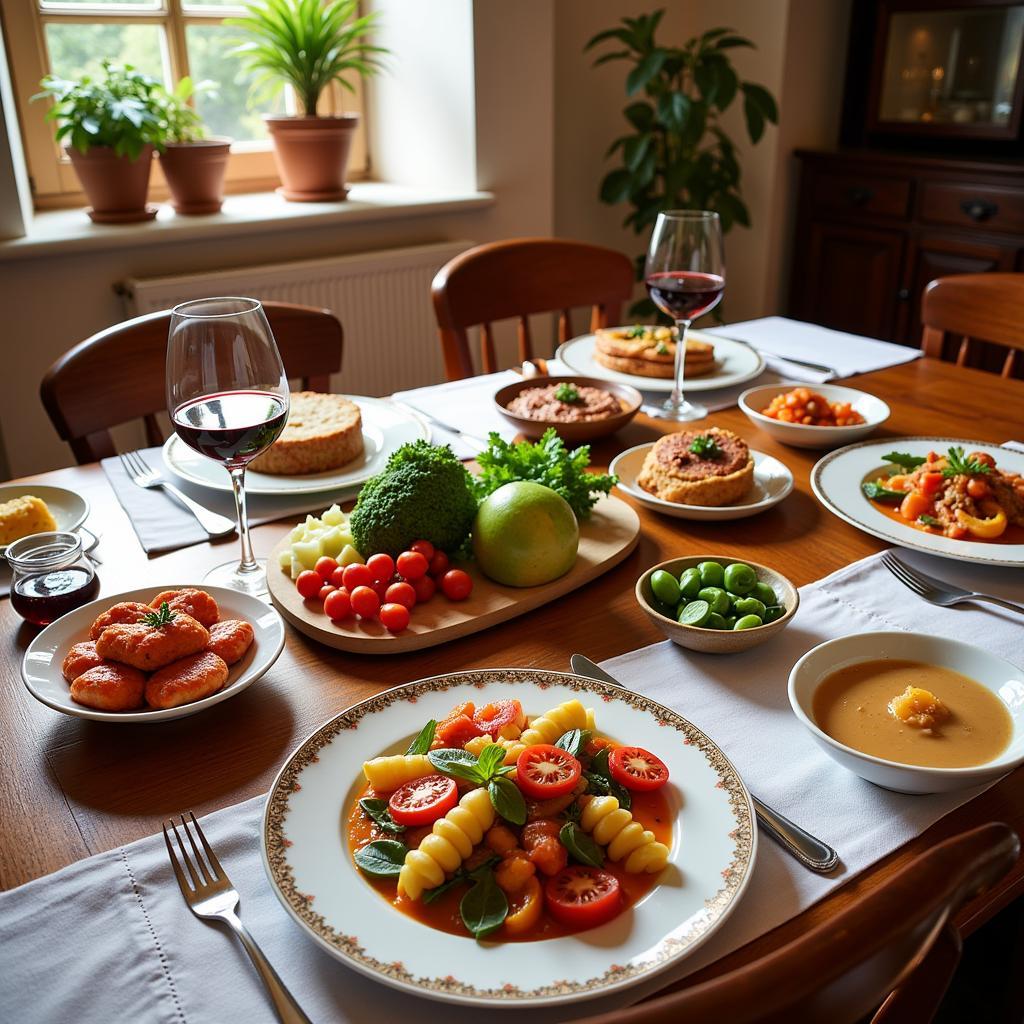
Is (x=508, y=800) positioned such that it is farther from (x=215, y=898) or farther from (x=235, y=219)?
(x=235, y=219)

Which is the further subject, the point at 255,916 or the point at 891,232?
the point at 891,232

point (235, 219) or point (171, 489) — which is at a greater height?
point (235, 219)

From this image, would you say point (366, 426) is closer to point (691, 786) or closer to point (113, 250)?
→ point (691, 786)

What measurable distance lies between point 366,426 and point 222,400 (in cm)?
54

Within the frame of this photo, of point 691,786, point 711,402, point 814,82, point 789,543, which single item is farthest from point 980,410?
point 814,82

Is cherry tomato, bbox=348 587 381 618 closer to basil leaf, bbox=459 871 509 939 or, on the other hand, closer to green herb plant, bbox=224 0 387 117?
basil leaf, bbox=459 871 509 939

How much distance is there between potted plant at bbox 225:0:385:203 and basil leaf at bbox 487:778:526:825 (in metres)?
2.74

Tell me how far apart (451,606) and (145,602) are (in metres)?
0.31

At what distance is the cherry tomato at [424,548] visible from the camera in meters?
1.06

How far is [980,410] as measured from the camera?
165 centimetres

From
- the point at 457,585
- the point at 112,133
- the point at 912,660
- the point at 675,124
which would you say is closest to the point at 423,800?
the point at 457,585

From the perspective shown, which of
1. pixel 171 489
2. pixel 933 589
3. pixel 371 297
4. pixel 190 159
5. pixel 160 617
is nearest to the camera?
pixel 160 617

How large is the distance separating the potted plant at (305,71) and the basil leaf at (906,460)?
223 centimetres

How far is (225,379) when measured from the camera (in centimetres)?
98
